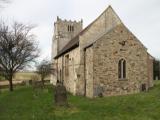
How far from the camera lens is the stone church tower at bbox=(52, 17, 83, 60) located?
62653mm

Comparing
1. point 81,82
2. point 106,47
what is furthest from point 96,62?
point 81,82

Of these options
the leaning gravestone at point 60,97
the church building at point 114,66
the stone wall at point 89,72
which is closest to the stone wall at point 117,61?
the church building at point 114,66

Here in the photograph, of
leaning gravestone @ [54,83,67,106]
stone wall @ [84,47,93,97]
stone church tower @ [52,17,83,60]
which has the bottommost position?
leaning gravestone @ [54,83,67,106]

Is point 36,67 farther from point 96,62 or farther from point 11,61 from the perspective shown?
point 96,62

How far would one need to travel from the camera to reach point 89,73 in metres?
32.4

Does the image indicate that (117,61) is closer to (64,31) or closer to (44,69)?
(64,31)

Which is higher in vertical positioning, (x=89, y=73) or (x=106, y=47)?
(x=106, y=47)

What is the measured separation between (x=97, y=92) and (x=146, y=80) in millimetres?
Result: 5336

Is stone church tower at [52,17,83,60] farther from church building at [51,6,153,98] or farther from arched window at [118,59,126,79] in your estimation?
arched window at [118,59,126,79]

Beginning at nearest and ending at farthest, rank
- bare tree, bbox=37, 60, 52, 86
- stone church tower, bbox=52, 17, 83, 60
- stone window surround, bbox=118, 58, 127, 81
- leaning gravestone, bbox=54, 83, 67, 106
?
leaning gravestone, bbox=54, 83, 67, 106 < stone window surround, bbox=118, 58, 127, 81 < stone church tower, bbox=52, 17, 83, 60 < bare tree, bbox=37, 60, 52, 86

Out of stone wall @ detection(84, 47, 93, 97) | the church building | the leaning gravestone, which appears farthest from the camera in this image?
stone wall @ detection(84, 47, 93, 97)

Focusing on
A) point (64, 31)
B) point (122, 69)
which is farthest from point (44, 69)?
point (122, 69)

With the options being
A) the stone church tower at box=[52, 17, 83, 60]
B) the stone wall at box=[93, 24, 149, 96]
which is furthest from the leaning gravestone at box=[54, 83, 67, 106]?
the stone church tower at box=[52, 17, 83, 60]

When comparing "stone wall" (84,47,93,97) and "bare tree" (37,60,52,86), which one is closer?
"stone wall" (84,47,93,97)
